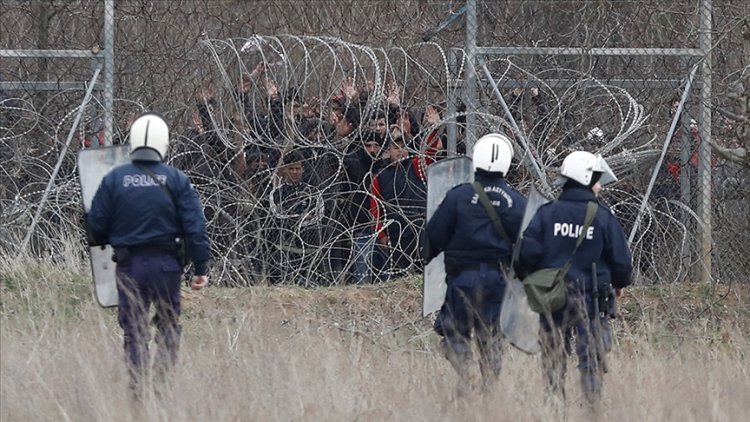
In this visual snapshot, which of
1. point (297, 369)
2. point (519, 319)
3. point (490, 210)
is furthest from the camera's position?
point (519, 319)

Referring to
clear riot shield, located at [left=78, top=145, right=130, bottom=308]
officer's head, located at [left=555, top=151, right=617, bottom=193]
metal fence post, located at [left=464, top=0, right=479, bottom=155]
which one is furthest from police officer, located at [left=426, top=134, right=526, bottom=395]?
metal fence post, located at [left=464, top=0, right=479, bottom=155]

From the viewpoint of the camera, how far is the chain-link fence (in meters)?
10.1

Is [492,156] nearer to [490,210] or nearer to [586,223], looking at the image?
[490,210]

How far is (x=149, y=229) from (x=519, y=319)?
2.05 m

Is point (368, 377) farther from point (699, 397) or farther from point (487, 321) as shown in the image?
point (699, 397)

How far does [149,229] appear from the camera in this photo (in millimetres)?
7145

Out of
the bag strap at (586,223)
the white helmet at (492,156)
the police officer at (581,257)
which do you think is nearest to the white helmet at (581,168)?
the police officer at (581,257)

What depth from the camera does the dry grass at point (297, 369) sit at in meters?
6.33

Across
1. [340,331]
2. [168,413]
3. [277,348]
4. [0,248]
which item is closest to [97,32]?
[0,248]

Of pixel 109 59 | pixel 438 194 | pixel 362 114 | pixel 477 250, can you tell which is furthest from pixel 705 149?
pixel 109 59

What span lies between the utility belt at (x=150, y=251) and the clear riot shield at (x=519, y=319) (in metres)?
1.76

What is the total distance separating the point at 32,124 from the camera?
10.2 meters

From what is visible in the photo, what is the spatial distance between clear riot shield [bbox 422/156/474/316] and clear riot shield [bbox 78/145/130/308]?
1792 mm

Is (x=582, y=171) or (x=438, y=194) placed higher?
(x=582, y=171)
